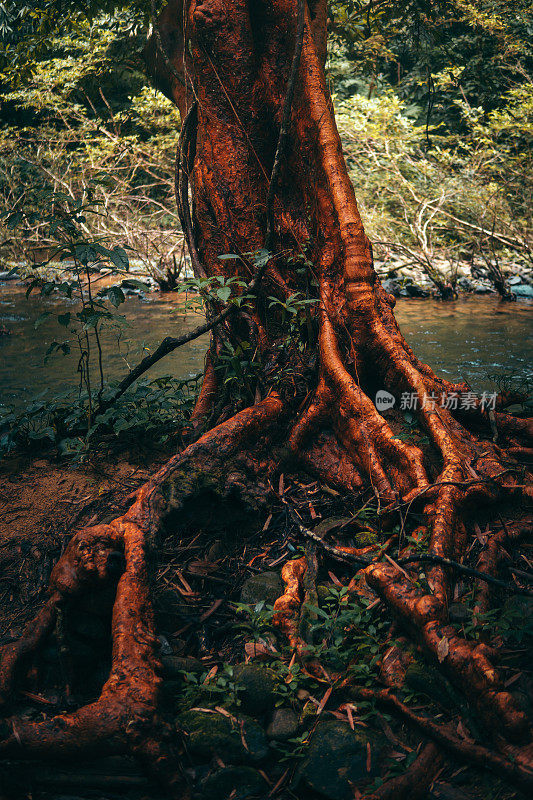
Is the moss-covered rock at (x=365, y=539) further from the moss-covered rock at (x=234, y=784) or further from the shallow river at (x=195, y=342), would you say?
the shallow river at (x=195, y=342)

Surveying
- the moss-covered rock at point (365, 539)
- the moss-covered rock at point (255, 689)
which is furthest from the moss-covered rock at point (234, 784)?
the moss-covered rock at point (365, 539)

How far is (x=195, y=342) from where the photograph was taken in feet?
36.4

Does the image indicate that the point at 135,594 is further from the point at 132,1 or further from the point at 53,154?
the point at 53,154

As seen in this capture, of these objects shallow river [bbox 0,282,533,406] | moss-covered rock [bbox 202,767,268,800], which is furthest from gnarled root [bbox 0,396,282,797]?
shallow river [bbox 0,282,533,406]

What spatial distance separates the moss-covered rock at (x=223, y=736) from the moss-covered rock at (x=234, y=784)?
74 millimetres

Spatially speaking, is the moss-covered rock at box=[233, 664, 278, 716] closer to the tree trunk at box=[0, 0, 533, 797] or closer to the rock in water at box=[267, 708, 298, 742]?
the rock in water at box=[267, 708, 298, 742]

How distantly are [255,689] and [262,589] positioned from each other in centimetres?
59

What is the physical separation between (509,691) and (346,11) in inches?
319

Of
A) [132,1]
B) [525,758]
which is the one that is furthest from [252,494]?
[132,1]

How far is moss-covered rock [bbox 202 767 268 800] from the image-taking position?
1.87m

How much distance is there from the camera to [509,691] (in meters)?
1.97

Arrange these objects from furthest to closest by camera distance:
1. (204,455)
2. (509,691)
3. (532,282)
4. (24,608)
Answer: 1. (532,282)
2. (204,455)
3. (24,608)
4. (509,691)

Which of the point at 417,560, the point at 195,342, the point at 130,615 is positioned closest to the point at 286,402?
the point at 417,560

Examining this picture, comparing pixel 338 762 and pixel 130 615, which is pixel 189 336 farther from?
pixel 338 762
